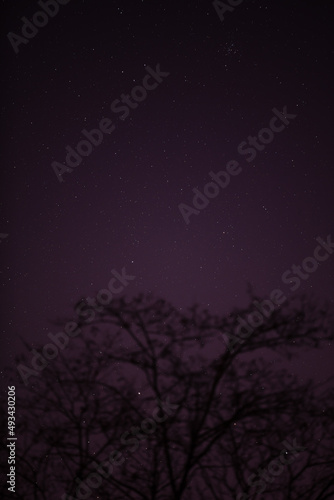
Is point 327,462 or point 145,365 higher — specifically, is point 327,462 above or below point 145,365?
below

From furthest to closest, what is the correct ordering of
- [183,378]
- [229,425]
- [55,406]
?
[55,406]
[183,378]
[229,425]

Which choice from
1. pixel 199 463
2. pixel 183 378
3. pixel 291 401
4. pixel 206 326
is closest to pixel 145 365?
pixel 183 378

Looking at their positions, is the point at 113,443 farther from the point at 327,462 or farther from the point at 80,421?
the point at 327,462

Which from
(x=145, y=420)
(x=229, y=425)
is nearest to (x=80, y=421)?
(x=145, y=420)

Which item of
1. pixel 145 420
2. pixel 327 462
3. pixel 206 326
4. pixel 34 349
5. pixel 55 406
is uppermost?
pixel 34 349

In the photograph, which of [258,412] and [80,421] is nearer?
[258,412]

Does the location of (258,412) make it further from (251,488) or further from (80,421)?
(80,421)

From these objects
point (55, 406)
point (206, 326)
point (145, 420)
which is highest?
point (55, 406)

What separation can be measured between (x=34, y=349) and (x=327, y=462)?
3.03m

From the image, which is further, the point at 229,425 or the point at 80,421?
the point at 80,421

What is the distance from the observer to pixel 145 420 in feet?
15.5

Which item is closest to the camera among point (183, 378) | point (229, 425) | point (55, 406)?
point (229, 425)

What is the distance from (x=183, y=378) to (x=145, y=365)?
37cm

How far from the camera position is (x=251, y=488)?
16.8 ft
